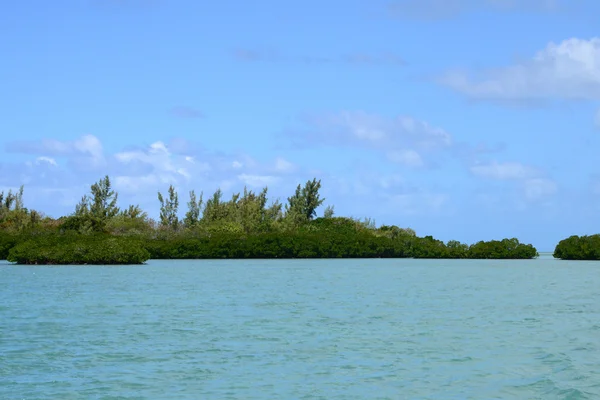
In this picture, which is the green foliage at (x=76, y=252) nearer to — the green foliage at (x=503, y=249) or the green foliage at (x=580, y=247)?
the green foliage at (x=503, y=249)

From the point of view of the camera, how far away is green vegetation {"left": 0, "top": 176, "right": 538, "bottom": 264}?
221 ft

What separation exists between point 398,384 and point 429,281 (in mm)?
34172

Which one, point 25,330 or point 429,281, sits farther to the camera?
point 429,281

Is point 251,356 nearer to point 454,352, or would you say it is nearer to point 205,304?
point 454,352

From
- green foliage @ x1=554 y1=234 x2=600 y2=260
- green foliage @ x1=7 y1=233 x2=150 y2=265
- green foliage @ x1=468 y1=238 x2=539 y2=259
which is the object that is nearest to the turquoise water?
green foliage @ x1=7 y1=233 x2=150 y2=265

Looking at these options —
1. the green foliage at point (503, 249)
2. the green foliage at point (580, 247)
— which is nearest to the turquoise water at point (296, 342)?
the green foliage at point (580, 247)

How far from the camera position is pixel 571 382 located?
17031 mm

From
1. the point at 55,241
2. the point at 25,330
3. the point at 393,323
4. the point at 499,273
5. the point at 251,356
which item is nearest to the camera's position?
the point at 251,356

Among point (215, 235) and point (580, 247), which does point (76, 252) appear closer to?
point (215, 235)

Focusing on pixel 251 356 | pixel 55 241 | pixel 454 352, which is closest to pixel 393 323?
pixel 454 352

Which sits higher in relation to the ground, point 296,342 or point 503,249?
point 503,249

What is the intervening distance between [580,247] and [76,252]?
171 ft

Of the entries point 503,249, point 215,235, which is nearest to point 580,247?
point 503,249

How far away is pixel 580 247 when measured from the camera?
89312 millimetres
